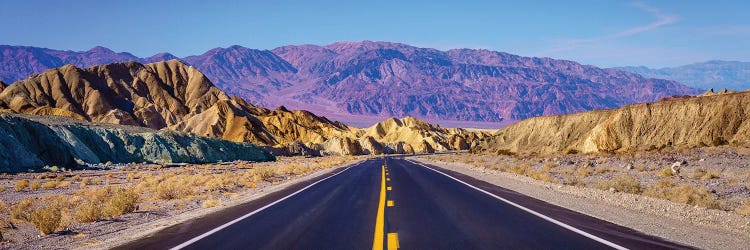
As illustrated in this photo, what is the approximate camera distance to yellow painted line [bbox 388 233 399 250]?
8690 millimetres

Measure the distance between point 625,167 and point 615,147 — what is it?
2389 centimetres

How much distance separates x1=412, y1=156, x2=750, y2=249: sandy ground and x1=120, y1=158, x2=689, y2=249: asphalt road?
2.08ft

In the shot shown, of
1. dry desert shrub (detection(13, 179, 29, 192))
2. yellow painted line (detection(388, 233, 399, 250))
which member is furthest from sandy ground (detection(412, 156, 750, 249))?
dry desert shrub (detection(13, 179, 29, 192))

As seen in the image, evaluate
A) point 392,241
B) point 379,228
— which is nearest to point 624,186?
point 379,228

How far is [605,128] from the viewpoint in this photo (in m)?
54.7

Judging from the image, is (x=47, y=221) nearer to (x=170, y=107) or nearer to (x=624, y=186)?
(x=624, y=186)

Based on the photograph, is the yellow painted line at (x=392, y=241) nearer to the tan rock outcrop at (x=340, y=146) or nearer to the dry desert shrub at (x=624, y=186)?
the dry desert shrub at (x=624, y=186)

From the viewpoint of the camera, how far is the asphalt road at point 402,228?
356 inches

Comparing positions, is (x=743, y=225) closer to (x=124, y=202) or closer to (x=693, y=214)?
(x=693, y=214)

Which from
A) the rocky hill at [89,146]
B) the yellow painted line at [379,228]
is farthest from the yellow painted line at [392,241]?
the rocky hill at [89,146]

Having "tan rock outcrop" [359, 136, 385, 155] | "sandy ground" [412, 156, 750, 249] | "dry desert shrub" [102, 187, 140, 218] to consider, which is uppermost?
"tan rock outcrop" [359, 136, 385, 155]

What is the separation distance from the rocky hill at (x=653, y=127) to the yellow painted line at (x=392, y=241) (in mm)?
34129

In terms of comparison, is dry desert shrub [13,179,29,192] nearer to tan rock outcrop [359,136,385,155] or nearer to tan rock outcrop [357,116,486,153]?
tan rock outcrop [359,136,385,155]

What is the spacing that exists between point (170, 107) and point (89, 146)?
8066 centimetres
